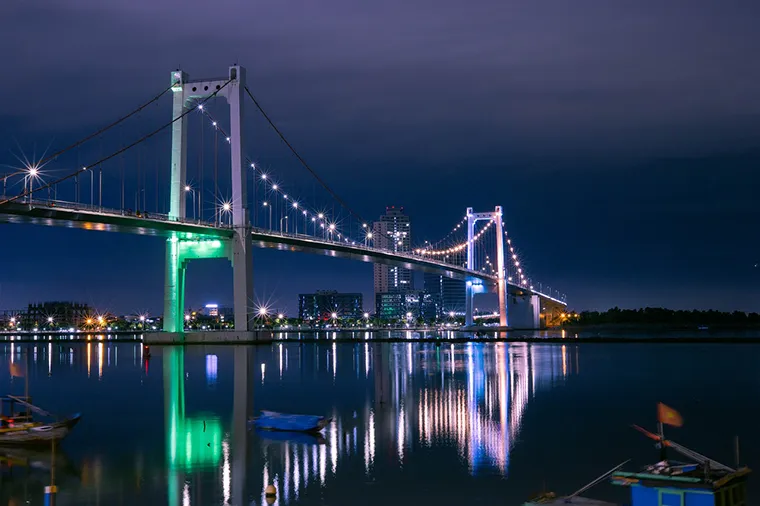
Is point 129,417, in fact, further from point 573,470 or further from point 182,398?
point 573,470

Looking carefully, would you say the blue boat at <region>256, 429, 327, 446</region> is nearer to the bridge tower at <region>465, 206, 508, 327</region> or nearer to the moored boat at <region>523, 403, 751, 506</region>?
the moored boat at <region>523, 403, 751, 506</region>

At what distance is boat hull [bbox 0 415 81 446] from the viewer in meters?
14.4

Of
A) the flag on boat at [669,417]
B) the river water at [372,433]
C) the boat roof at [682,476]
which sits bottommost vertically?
the river water at [372,433]

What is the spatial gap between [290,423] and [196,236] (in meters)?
32.6

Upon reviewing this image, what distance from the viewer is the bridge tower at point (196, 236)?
153 feet

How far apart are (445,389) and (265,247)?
102ft

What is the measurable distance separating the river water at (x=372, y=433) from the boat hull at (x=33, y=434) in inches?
9.9

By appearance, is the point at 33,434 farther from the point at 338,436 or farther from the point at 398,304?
the point at 398,304

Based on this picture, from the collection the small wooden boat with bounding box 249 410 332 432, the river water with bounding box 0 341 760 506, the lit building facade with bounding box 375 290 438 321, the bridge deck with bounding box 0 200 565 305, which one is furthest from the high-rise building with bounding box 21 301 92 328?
the small wooden boat with bounding box 249 410 332 432

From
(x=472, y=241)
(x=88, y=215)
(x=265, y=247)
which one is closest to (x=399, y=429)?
(x=88, y=215)

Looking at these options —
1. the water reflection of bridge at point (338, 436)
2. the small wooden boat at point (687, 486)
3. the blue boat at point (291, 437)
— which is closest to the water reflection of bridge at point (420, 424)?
the water reflection of bridge at point (338, 436)

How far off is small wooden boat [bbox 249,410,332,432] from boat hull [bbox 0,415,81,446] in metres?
3.63

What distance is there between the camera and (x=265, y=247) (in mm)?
Answer: 54344

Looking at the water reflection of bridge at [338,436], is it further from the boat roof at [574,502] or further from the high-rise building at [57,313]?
the high-rise building at [57,313]
